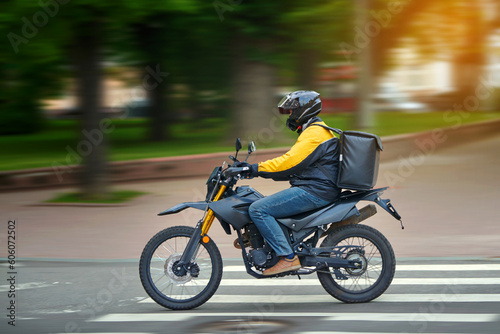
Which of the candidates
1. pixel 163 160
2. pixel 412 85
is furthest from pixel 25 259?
pixel 412 85

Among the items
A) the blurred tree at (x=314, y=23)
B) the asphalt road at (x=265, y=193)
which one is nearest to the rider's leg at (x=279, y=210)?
the asphalt road at (x=265, y=193)

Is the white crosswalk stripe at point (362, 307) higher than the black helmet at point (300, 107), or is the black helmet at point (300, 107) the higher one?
the black helmet at point (300, 107)

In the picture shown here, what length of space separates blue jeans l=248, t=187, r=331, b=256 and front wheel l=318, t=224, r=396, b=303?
0.33 metres

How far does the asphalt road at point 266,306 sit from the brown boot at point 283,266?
29 centimetres

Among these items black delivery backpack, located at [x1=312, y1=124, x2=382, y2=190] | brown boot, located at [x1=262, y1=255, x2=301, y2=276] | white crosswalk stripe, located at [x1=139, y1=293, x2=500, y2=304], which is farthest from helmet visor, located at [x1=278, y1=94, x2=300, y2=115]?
white crosswalk stripe, located at [x1=139, y1=293, x2=500, y2=304]

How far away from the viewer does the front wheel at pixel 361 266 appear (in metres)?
6.55

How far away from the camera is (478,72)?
31.7 metres

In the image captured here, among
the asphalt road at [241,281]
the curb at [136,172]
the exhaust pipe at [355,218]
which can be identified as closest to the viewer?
the asphalt road at [241,281]

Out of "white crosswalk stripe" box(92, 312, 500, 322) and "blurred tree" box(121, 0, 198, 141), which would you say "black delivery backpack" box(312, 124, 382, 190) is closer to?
"white crosswalk stripe" box(92, 312, 500, 322)

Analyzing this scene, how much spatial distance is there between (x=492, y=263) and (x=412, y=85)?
4819cm

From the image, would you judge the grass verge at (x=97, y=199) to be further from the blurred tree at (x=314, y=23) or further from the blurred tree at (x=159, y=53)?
the blurred tree at (x=314, y=23)

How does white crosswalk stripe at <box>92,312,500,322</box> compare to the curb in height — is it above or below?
above

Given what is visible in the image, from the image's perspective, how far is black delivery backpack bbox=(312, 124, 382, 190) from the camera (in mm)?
6449

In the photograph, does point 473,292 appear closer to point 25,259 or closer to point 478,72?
point 25,259
